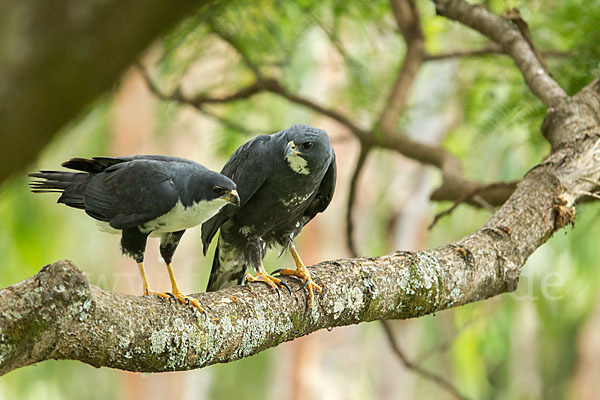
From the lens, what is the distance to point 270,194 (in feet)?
10.2

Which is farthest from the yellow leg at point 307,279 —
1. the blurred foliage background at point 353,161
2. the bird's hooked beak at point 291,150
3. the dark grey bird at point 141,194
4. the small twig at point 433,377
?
the small twig at point 433,377

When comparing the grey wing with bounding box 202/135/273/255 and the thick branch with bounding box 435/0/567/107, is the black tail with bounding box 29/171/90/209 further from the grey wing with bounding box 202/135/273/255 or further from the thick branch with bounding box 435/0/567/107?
the thick branch with bounding box 435/0/567/107

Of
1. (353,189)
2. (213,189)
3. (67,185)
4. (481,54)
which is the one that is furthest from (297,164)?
(481,54)

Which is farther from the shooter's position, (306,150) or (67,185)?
(306,150)

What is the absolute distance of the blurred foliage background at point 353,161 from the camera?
14.5 feet

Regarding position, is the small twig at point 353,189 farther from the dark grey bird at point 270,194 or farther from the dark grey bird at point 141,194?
the dark grey bird at point 141,194

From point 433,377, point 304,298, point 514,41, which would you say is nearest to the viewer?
point 304,298

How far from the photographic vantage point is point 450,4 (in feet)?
12.9

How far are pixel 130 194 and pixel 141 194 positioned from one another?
2.8 inches

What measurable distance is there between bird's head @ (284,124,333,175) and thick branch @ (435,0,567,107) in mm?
1380

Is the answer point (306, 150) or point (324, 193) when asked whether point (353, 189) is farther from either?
point (306, 150)

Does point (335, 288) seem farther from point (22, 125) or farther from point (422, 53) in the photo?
point (422, 53)

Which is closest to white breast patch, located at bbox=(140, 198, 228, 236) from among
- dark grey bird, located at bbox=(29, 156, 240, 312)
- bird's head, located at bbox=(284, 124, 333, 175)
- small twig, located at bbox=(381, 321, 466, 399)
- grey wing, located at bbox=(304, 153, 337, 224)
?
dark grey bird, located at bbox=(29, 156, 240, 312)

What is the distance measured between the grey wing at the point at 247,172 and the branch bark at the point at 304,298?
23.1 inches
